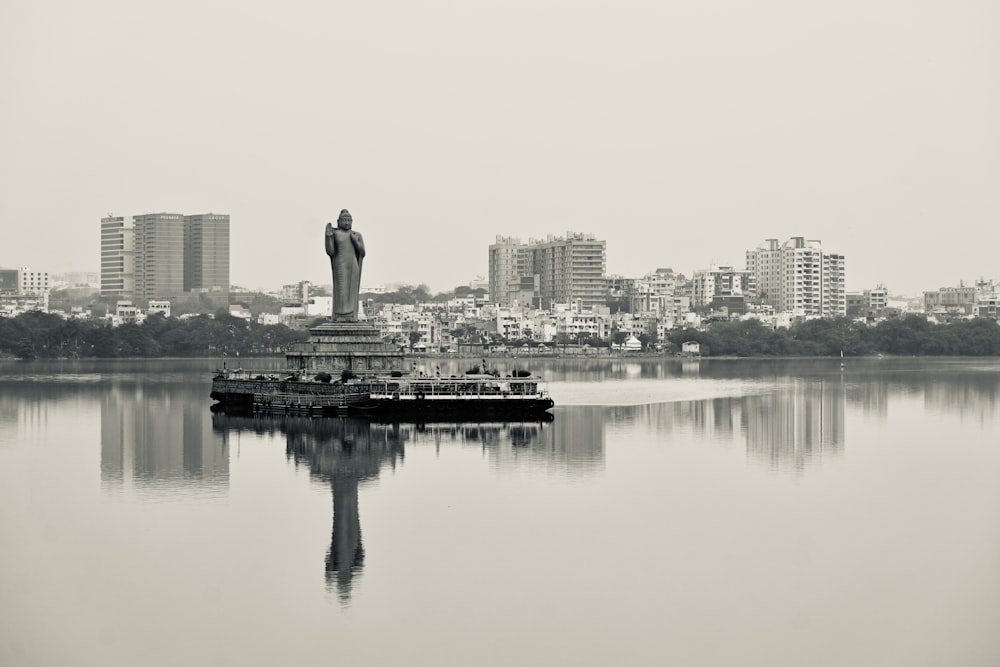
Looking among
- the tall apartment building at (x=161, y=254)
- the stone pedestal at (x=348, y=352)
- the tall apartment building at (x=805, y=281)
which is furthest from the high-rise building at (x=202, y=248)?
the stone pedestal at (x=348, y=352)

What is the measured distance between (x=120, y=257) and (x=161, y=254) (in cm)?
396

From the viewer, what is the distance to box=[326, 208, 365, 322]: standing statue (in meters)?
35.8

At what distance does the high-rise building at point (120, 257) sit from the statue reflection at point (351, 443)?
94038mm

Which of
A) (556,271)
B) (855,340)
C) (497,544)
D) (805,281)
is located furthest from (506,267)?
(497,544)

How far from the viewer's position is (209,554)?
16750 millimetres

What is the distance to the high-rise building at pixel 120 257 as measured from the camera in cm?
12512

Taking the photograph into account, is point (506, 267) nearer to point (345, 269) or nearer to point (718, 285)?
point (718, 285)

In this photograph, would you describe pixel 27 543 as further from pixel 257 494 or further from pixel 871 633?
pixel 871 633

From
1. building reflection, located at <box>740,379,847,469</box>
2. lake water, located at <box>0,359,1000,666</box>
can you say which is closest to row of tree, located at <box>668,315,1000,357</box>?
building reflection, located at <box>740,379,847,469</box>

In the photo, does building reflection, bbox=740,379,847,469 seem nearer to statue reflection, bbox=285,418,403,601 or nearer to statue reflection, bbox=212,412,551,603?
statue reflection, bbox=212,412,551,603

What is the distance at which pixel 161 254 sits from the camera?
124 m

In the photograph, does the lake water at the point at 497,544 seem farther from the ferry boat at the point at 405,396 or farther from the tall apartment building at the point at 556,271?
the tall apartment building at the point at 556,271

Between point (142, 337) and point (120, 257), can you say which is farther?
point (120, 257)

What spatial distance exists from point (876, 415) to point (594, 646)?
2382 cm
